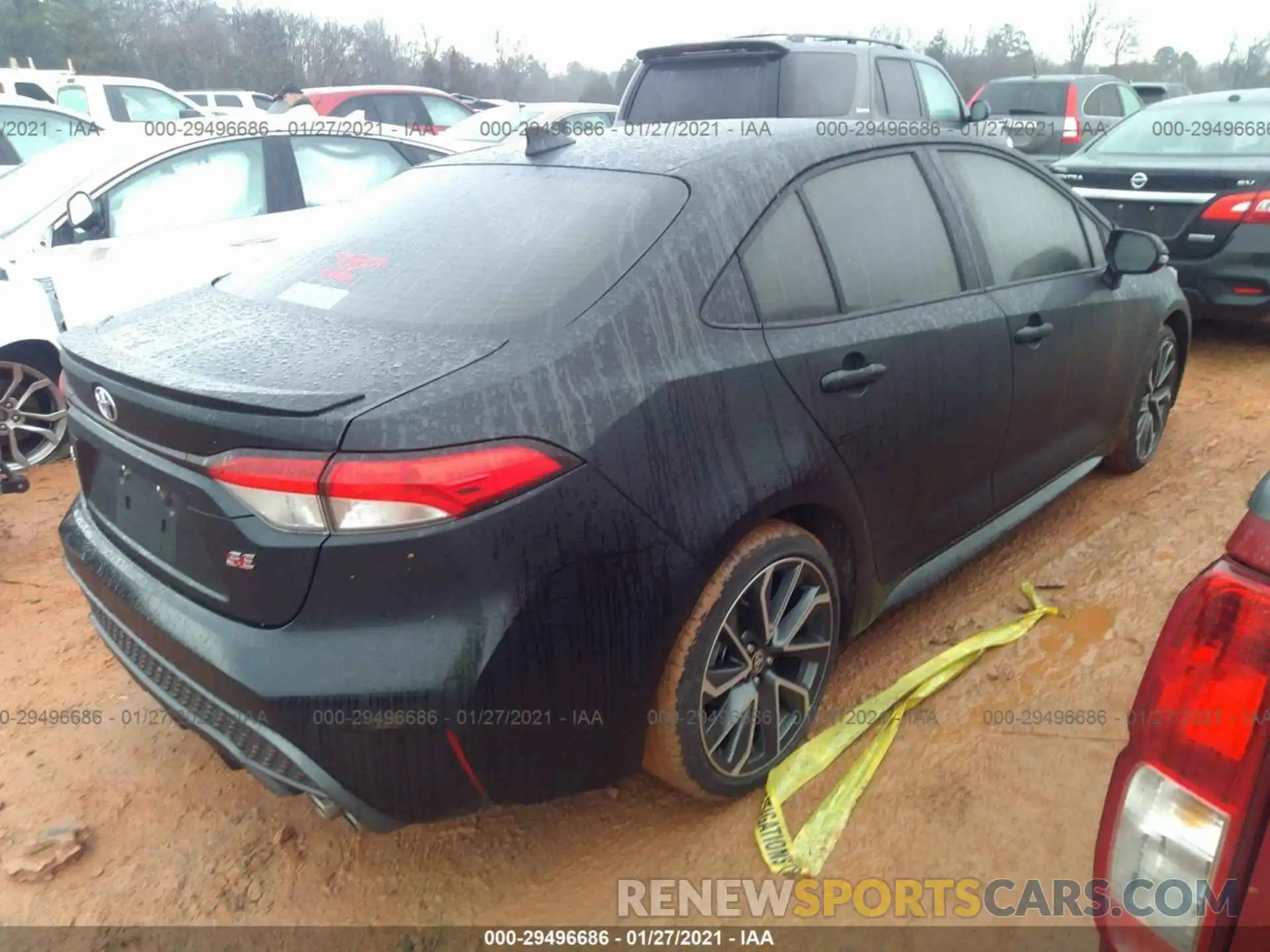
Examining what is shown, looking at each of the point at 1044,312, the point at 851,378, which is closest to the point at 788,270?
the point at 851,378

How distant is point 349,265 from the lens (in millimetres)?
2523

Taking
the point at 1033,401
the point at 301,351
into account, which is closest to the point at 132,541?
the point at 301,351

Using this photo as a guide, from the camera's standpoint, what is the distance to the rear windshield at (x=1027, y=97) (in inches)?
476

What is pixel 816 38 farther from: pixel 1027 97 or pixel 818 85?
pixel 1027 97

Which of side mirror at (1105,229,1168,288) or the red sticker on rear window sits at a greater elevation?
the red sticker on rear window

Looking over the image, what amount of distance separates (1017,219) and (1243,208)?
2920mm

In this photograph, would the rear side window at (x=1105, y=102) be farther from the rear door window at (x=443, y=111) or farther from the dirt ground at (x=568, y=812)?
the dirt ground at (x=568, y=812)

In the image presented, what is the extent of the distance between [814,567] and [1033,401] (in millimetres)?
1219

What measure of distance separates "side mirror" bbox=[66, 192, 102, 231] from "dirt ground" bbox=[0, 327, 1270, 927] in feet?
7.25

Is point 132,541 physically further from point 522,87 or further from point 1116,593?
point 522,87

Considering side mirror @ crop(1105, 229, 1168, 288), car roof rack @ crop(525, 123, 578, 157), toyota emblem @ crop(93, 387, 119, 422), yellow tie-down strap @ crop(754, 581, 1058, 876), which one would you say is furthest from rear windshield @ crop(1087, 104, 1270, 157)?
toyota emblem @ crop(93, 387, 119, 422)

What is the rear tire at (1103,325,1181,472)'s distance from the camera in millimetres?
4023

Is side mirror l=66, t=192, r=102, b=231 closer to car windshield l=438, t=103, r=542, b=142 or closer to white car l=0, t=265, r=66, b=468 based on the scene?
white car l=0, t=265, r=66, b=468

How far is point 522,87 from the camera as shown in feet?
123
